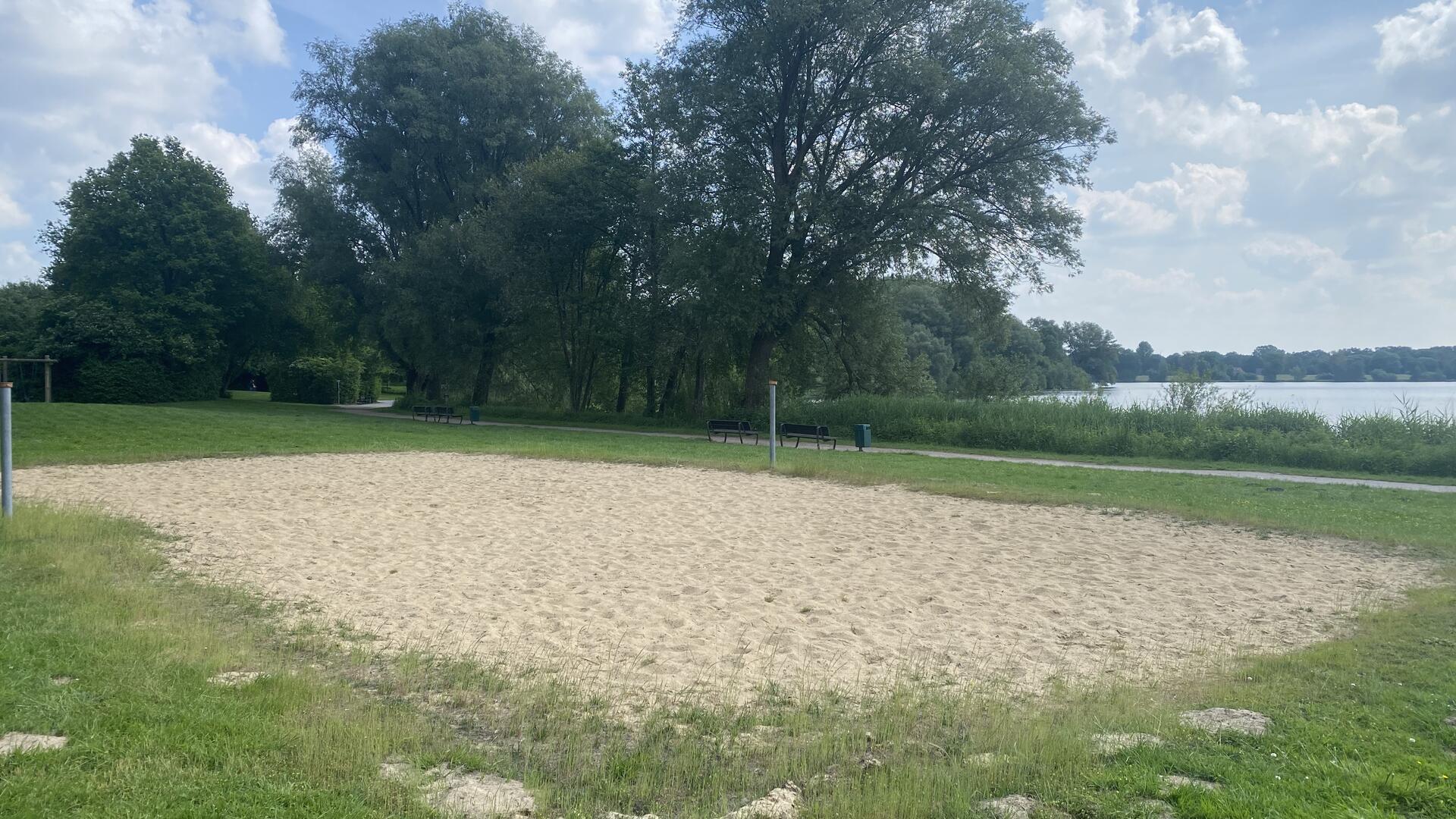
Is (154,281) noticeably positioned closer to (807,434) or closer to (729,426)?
(729,426)

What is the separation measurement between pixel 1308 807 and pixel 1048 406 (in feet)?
66.6

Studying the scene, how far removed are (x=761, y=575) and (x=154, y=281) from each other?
4080cm

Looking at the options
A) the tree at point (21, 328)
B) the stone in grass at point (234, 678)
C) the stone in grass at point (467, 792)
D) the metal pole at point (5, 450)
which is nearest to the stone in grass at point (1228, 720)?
the stone in grass at point (467, 792)

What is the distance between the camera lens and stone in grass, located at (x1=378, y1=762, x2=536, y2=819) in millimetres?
3371

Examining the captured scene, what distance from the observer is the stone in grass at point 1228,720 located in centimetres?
414

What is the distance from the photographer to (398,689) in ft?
16.0

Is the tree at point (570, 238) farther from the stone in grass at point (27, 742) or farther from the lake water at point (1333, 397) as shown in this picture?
the stone in grass at point (27, 742)

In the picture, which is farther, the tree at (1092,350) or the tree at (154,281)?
the tree at (1092,350)

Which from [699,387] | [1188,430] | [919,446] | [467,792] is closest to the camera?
[467,792]

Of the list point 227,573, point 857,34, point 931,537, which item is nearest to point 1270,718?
point 931,537

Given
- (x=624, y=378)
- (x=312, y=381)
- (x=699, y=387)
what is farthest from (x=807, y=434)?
(x=312, y=381)

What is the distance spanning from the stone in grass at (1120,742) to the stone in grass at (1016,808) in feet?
1.94

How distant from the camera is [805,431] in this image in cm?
2200

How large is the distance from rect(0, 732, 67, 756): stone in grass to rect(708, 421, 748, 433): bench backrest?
20081 millimetres
